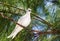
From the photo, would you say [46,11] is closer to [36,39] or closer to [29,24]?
[29,24]

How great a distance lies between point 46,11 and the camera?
1574mm

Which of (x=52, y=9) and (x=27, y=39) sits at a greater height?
(x=52, y=9)

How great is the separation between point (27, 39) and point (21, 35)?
4 cm

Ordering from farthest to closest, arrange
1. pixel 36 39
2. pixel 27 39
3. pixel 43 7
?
pixel 43 7 < pixel 27 39 < pixel 36 39

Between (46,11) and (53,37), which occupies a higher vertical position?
(46,11)

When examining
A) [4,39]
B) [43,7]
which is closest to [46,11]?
[43,7]

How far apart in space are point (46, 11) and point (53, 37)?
0.63ft

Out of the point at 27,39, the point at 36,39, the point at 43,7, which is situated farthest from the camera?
the point at 43,7

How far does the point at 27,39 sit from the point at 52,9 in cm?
23

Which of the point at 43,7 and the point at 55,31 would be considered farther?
the point at 43,7

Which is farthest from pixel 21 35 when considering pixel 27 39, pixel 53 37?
pixel 53 37

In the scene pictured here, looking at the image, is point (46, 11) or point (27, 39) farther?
point (46, 11)

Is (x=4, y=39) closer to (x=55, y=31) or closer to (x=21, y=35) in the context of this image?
(x=21, y=35)

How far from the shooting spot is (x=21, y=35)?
4.70 feet
